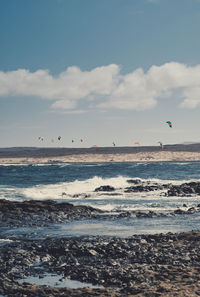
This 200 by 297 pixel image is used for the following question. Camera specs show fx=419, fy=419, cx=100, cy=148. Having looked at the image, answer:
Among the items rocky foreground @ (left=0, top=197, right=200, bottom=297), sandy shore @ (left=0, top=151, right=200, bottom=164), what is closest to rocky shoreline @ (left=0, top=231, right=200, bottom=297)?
rocky foreground @ (left=0, top=197, right=200, bottom=297)

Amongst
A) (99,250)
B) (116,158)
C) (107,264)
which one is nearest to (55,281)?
(107,264)

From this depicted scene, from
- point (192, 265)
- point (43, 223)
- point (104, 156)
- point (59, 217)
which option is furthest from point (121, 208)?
point (104, 156)

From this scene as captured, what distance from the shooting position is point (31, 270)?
14.0m

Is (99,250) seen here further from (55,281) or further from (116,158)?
(116,158)

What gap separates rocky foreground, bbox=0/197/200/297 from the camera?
38.6 feet

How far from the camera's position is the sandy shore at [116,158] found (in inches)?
6255

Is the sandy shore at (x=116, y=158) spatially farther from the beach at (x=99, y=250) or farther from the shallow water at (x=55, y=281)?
the shallow water at (x=55, y=281)

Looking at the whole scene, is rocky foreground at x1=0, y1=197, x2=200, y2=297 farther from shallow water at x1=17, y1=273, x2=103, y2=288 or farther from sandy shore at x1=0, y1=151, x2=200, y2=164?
sandy shore at x1=0, y1=151, x2=200, y2=164

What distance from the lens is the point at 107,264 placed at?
14406 millimetres

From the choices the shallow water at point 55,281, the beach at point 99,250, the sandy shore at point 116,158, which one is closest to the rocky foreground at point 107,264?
the beach at point 99,250

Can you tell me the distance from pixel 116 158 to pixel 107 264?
153 m

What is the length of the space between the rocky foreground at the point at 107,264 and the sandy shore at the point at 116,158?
138 m

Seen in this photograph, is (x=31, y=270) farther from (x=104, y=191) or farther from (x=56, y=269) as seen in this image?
(x=104, y=191)

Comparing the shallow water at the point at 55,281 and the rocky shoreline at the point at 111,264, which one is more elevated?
the rocky shoreline at the point at 111,264
